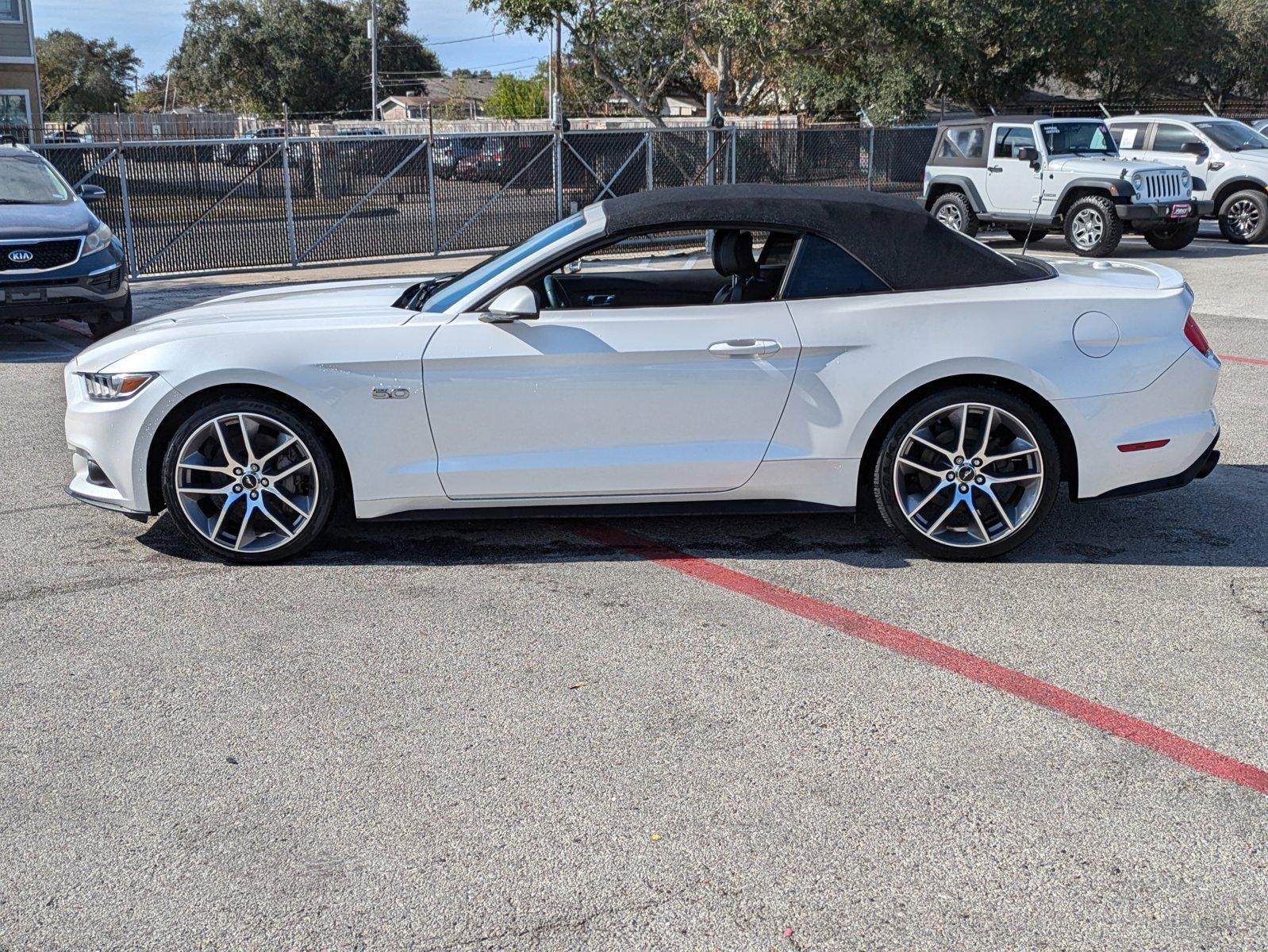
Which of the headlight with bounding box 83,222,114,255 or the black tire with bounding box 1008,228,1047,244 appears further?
the black tire with bounding box 1008,228,1047,244

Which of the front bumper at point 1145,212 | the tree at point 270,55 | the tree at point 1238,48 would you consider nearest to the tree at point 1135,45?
the tree at point 1238,48

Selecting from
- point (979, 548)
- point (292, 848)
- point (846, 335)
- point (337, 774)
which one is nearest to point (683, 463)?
point (846, 335)

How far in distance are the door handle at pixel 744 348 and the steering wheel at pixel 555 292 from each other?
659 millimetres

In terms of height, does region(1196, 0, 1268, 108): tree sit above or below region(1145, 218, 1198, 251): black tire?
above

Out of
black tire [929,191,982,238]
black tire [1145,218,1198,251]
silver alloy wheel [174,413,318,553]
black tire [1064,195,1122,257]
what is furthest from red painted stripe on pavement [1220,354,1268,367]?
black tire [929,191,982,238]

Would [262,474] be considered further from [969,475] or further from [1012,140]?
[1012,140]

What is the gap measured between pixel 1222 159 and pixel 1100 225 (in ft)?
11.3

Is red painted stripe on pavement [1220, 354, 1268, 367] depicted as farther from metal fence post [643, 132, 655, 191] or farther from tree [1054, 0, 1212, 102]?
tree [1054, 0, 1212, 102]

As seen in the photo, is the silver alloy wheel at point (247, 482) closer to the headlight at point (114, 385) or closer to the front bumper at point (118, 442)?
the front bumper at point (118, 442)

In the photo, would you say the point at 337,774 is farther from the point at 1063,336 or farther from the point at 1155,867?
the point at 1063,336

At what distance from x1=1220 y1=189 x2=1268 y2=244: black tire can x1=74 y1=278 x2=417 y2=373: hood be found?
17.4m

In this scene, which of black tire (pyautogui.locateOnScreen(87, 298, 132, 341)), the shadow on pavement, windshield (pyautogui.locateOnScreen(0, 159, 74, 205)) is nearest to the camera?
the shadow on pavement

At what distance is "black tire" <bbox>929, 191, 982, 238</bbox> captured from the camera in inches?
766

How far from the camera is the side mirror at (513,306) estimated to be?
5.06m
